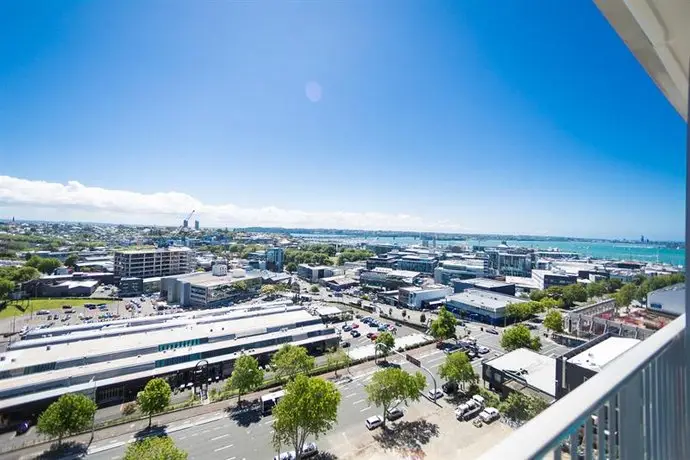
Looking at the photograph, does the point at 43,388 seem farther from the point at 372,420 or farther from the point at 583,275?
the point at 583,275

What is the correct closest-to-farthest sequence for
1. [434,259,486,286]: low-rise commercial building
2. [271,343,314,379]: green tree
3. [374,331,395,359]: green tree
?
[271,343,314,379]: green tree
[374,331,395,359]: green tree
[434,259,486,286]: low-rise commercial building

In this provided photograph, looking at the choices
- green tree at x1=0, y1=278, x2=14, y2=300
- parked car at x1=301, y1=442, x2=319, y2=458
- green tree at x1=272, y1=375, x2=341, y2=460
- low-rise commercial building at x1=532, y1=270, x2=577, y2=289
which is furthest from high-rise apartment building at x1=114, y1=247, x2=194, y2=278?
low-rise commercial building at x1=532, y1=270, x2=577, y2=289

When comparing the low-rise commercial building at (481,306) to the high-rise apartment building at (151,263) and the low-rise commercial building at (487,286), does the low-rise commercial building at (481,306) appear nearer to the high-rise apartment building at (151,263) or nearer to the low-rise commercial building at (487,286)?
the low-rise commercial building at (487,286)

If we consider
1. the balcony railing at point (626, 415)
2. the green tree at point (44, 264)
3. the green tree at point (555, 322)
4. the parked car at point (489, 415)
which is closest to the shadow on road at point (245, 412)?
the parked car at point (489, 415)

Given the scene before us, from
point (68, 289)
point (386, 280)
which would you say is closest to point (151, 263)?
point (68, 289)

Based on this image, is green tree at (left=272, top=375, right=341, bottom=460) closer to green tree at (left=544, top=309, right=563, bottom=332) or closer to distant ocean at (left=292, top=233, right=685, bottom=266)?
green tree at (left=544, top=309, right=563, bottom=332)

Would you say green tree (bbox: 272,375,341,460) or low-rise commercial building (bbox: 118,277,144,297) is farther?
low-rise commercial building (bbox: 118,277,144,297)
